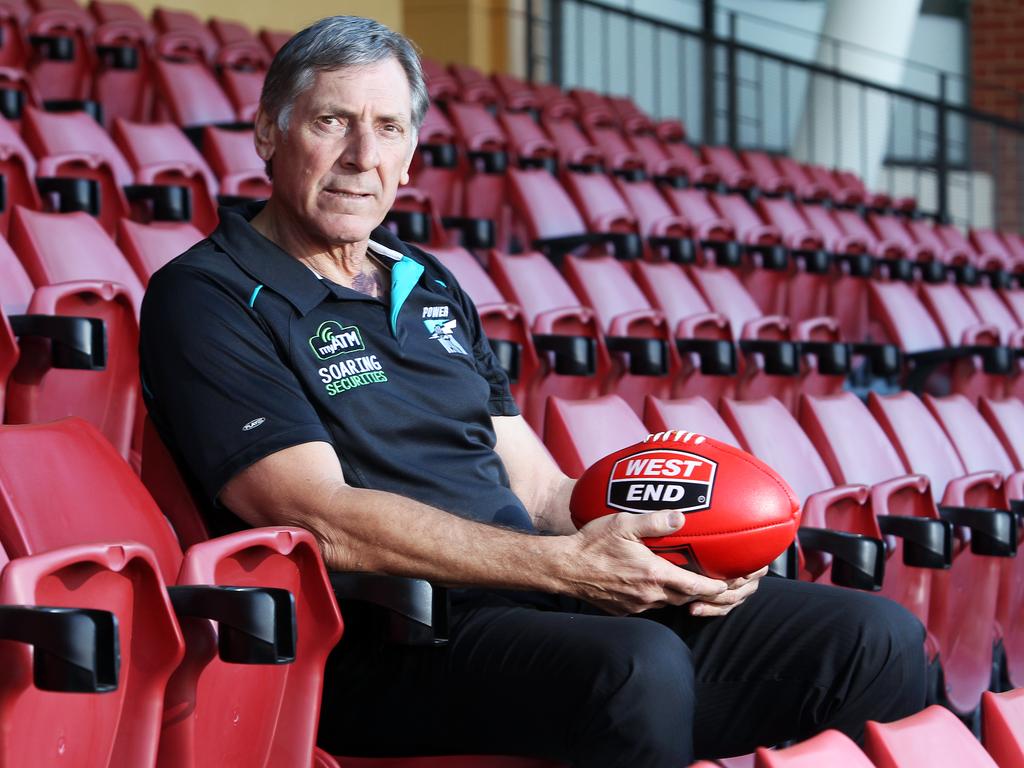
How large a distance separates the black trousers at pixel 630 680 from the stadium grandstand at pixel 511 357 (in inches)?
0.8

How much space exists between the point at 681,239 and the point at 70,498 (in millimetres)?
2010

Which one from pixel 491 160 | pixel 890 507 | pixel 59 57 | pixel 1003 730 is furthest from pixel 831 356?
pixel 59 57

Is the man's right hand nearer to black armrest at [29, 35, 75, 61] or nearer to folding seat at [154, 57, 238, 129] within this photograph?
folding seat at [154, 57, 238, 129]

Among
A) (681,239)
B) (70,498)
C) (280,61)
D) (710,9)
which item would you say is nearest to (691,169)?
(681,239)

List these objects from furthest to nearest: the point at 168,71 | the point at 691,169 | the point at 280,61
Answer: the point at 691,169, the point at 168,71, the point at 280,61

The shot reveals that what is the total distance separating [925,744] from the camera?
0.85m

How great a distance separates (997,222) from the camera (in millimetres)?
5910

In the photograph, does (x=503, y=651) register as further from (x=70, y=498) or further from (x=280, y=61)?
(x=280, y=61)

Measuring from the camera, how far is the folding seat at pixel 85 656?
2.30 ft

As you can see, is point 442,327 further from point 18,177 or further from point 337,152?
point 18,177

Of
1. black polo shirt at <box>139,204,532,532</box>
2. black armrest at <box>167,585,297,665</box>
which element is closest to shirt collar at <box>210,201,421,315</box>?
black polo shirt at <box>139,204,532,532</box>

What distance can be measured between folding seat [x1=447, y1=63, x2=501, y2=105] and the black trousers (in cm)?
304

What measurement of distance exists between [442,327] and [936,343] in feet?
6.20

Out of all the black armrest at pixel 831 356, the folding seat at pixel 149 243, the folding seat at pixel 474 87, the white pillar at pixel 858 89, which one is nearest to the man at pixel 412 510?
the folding seat at pixel 149 243
